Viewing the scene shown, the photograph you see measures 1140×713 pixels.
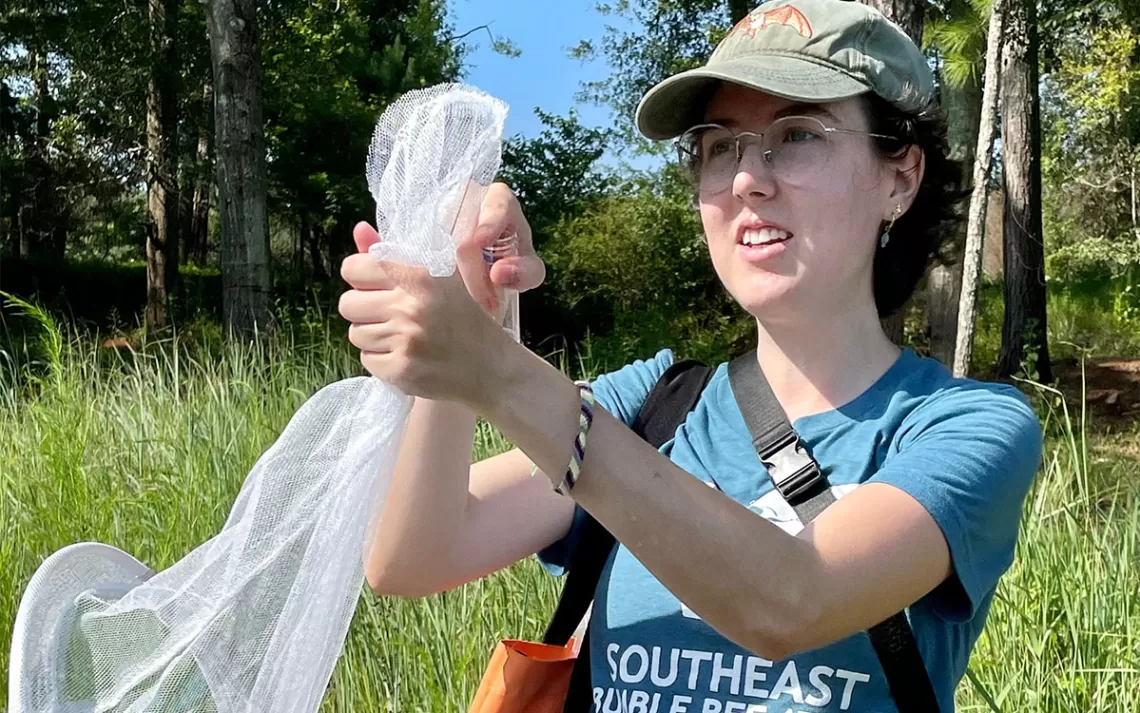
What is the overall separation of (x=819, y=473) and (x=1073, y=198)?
23.9m

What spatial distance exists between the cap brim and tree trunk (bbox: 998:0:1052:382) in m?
10.3

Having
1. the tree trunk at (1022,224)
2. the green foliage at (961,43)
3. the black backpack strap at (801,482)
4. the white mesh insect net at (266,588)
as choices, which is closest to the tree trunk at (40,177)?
the green foliage at (961,43)

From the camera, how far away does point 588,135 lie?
16406 mm

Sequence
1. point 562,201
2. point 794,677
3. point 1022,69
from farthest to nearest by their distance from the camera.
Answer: point 562,201, point 1022,69, point 794,677

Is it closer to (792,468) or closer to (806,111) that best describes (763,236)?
(806,111)

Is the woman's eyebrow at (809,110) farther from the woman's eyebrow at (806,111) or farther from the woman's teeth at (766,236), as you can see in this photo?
the woman's teeth at (766,236)

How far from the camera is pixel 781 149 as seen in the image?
141 cm

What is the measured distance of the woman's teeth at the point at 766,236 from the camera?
139cm

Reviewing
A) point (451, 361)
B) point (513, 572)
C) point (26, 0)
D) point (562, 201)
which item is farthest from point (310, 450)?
point (26, 0)

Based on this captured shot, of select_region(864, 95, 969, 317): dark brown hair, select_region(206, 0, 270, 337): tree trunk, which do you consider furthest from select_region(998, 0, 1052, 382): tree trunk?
select_region(864, 95, 969, 317): dark brown hair

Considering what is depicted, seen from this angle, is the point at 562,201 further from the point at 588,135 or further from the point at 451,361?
the point at 451,361

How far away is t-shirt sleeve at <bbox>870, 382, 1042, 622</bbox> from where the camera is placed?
112cm

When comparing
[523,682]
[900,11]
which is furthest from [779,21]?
[900,11]

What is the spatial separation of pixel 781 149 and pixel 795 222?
0.36 feet
